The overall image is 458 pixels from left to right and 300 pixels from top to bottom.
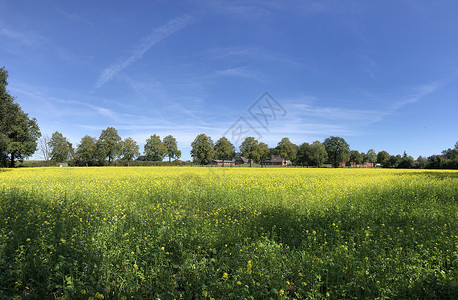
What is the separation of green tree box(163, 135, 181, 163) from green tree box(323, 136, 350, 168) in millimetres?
73538

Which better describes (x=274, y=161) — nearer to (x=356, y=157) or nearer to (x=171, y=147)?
(x=356, y=157)

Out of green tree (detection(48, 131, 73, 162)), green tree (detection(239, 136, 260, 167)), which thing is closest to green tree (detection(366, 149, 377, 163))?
green tree (detection(239, 136, 260, 167))

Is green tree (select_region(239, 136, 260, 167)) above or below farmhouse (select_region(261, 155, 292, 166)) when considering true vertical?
above

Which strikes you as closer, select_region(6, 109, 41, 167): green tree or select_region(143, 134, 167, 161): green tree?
select_region(6, 109, 41, 167): green tree

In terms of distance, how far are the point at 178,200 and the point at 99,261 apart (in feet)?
19.3

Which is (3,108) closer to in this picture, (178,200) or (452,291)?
(178,200)

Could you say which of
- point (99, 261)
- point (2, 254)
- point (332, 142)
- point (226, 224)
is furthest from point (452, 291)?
point (332, 142)

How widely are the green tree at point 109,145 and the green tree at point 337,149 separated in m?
94.3

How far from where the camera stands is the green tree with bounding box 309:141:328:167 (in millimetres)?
96625

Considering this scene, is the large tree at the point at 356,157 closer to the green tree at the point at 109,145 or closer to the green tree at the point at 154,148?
the green tree at the point at 154,148

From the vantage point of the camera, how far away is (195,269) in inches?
159

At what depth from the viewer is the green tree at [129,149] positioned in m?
85.0

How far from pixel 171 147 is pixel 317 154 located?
220ft

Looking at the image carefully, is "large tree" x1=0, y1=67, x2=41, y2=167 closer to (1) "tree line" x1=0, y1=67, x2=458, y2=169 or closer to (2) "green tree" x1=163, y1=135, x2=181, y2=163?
(1) "tree line" x1=0, y1=67, x2=458, y2=169
